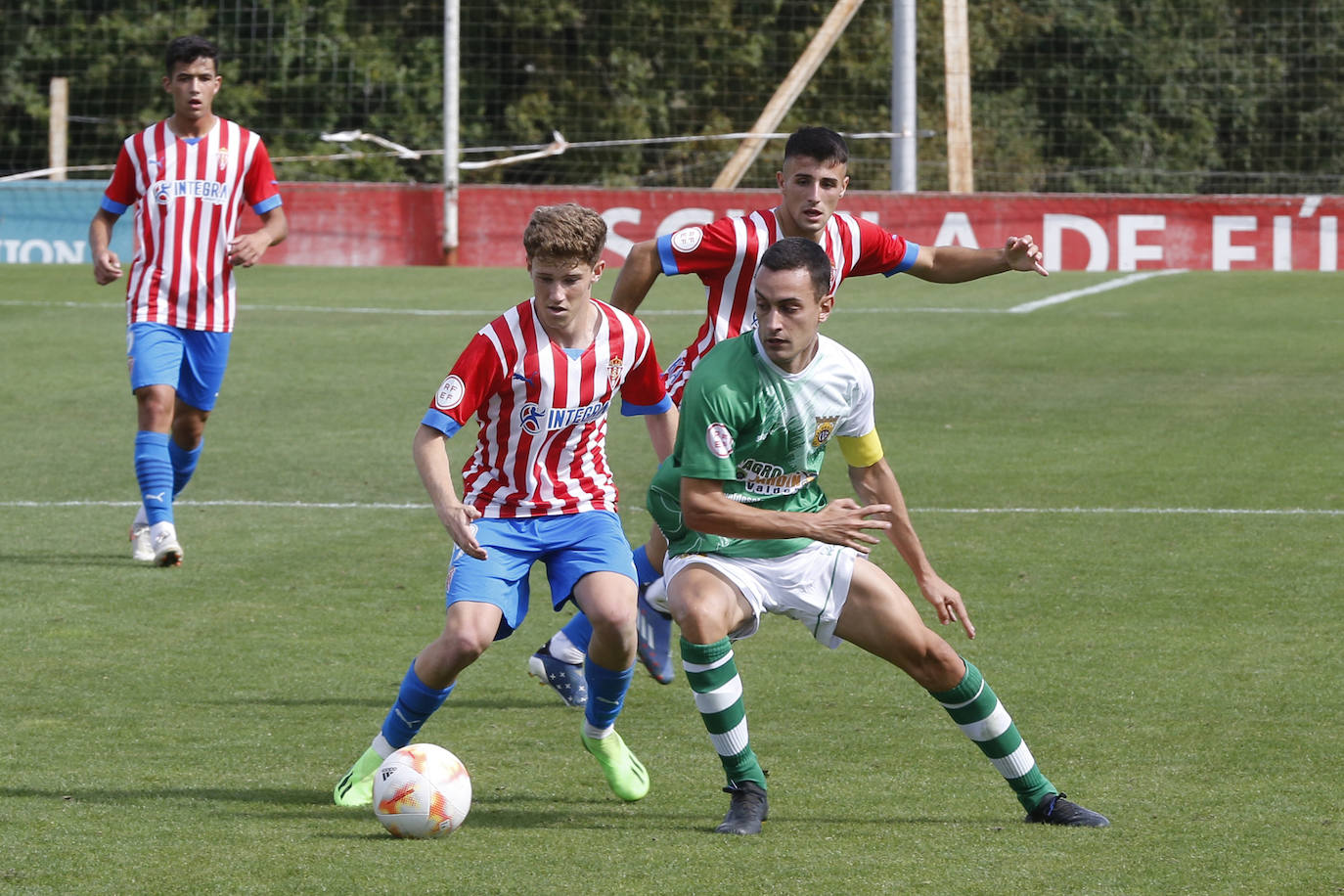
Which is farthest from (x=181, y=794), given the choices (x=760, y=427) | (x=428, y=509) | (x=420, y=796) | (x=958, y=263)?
(x=428, y=509)

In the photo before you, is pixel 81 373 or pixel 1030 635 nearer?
pixel 1030 635

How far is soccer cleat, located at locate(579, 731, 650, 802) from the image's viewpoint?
5.38 metres

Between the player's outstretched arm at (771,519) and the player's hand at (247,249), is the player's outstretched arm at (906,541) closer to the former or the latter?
the player's outstretched arm at (771,519)

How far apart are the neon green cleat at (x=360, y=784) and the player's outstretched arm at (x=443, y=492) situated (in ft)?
2.23

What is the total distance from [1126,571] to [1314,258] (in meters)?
14.8

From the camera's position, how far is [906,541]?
5.18 metres

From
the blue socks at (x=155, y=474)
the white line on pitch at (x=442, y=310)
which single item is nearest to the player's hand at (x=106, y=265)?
the blue socks at (x=155, y=474)

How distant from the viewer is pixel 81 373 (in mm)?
15555

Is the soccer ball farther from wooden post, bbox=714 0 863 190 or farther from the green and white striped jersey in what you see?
→ wooden post, bbox=714 0 863 190

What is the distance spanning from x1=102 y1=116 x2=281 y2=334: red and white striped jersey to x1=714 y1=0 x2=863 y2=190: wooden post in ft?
53.1

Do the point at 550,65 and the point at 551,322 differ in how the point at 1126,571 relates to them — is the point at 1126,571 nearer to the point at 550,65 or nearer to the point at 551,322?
the point at 551,322

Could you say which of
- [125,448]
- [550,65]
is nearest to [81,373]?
[125,448]

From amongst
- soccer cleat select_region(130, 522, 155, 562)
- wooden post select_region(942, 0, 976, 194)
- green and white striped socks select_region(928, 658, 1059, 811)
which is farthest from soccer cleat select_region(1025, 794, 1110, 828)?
wooden post select_region(942, 0, 976, 194)

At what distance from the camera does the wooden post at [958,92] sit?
23.8m
